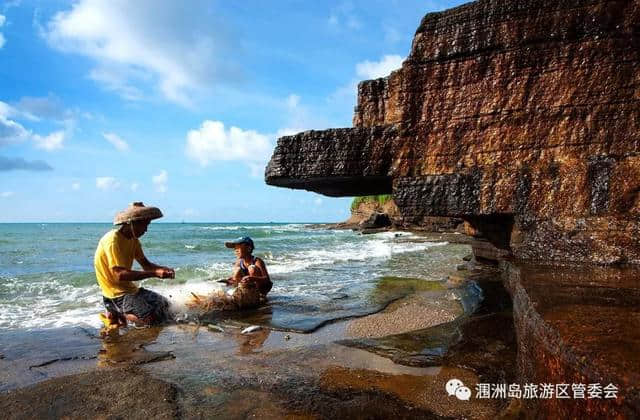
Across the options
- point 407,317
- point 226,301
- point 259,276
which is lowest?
point 407,317

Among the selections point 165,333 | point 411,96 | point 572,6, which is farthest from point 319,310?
point 572,6

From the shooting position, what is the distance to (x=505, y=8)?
478cm

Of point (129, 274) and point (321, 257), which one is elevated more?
point (129, 274)

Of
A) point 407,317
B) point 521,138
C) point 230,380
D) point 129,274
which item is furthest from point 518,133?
point 129,274

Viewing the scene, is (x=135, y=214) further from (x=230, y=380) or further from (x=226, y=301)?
(x=230, y=380)

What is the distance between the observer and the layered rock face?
427 cm

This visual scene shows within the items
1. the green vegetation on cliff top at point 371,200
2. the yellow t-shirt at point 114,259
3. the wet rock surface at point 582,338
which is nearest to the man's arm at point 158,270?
the yellow t-shirt at point 114,259

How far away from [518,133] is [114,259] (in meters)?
5.25

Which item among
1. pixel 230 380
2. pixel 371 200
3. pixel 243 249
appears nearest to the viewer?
pixel 230 380

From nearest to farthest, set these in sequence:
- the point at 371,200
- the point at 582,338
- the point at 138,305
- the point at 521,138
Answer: the point at 582,338, the point at 521,138, the point at 138,305, the point at 371,200

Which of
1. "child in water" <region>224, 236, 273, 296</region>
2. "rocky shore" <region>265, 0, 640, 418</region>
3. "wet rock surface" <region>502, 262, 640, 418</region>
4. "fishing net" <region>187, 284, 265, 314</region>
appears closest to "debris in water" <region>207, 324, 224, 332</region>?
"fishing net" <region>187, 284, 265, 314</region>

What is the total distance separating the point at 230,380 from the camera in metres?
3.32

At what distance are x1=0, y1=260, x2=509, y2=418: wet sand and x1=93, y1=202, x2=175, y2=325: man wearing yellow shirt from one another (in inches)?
23.7

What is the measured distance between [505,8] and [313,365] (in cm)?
450
